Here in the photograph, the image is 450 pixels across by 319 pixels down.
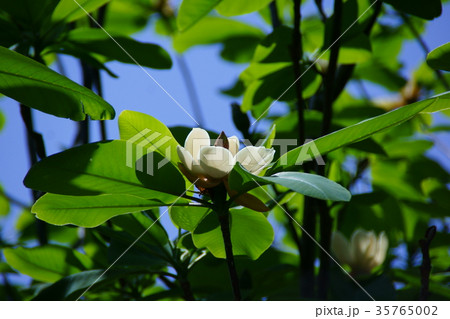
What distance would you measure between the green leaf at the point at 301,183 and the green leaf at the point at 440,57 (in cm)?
27

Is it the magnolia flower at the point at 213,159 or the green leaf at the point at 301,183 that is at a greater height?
the magnolia flower at the point at 213,159

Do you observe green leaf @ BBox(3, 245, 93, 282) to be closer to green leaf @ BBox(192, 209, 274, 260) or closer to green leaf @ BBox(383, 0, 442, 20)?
green leaf @ BBox(192, 209, 274, 260)

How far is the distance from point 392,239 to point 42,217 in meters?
0.94

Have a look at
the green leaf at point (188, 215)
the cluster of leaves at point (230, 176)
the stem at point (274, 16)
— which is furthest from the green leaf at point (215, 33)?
the green leaf at point (188, 215)

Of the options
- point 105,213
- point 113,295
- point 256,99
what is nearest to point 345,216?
point 256,99

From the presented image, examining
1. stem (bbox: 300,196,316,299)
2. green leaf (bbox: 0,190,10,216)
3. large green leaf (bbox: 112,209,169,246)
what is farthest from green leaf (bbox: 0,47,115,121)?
green leaf (bbox: 0,190,10,216)

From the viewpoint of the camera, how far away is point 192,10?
889 mm

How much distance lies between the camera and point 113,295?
Answer: 105cm

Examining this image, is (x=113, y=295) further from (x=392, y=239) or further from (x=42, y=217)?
(x=392, y=239)

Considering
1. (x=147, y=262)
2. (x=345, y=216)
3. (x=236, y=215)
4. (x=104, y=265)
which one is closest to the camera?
(x=236, y=215)

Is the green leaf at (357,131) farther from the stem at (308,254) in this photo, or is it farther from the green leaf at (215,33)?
the green leaf at (215,33)

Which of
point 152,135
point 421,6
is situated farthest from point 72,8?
point 421,6

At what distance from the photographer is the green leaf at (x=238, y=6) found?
95 centimetres

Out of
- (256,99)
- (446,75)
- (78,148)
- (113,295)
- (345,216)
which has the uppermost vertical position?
(446,75)
